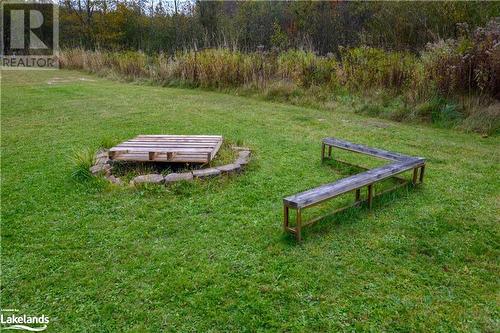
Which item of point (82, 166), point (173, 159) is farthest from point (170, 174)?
point (82, 166)

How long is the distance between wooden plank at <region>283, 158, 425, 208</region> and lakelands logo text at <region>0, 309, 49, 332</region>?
4.90ft

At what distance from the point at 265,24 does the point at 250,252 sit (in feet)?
38.9

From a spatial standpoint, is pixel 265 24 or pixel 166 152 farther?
pixel 265 24

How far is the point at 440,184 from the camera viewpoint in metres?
3.52

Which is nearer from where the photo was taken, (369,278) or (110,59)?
(369,278)

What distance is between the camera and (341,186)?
271 cm

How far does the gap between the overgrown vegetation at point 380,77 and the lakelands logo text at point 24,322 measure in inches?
222

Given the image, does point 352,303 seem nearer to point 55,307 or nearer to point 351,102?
point 55,307

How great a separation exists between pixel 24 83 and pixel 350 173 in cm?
1001

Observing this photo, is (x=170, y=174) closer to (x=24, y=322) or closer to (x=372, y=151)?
(x=24, y=322)

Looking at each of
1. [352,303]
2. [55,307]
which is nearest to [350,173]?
[352,303]

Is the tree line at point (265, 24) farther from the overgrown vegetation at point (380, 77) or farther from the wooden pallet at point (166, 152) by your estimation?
the wooden pallet at point (166, 152)

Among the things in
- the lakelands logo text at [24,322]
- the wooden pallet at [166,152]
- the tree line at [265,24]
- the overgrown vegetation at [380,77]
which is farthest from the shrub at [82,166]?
the tree line at [265,24]

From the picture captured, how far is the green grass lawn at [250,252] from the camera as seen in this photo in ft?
6.34
